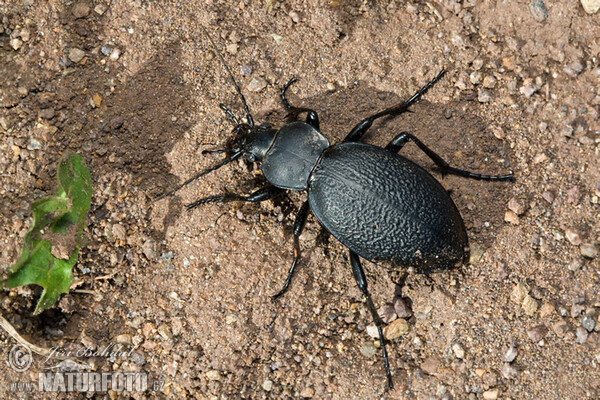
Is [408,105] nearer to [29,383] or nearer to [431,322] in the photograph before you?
[431,322]

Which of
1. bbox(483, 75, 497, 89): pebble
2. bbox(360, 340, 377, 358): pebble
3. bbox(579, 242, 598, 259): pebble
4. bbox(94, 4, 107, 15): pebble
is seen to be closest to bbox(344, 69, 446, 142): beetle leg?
bbox(483, 75, 497, 89): pebble

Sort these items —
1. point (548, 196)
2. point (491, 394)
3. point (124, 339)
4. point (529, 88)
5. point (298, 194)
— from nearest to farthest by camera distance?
point (491, 394) → point (124, 339) → point (548, 196) → point (529, 88) → point (298, 194)

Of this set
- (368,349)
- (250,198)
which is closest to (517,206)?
(368,349)

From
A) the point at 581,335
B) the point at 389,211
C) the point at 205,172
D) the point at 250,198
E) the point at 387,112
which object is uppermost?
the point at 387,112

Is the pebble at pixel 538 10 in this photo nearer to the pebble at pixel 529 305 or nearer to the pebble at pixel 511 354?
the pebble at pixel 529 305

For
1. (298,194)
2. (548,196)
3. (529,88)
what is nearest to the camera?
(548,196)

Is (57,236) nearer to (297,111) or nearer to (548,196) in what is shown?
(297,111)

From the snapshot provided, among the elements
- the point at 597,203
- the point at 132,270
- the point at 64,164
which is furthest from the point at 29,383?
the point at 597,203
